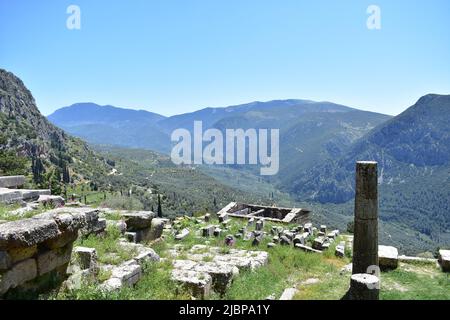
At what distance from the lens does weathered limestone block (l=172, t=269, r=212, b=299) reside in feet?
26.1

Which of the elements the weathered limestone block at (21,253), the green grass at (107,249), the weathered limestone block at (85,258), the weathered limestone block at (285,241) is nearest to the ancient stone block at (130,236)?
Result: the green grass at (107,249)

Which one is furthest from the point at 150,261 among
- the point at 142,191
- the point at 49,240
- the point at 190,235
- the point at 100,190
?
the point at 142,191

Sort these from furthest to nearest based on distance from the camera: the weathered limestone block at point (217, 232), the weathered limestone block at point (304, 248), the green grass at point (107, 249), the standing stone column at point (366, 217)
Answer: the weathered limestone block at point (217, 232) < the weathered limestone block at point (304, 248) < the standing stone column at point (366, 217) < the green grass at point (107, 249)

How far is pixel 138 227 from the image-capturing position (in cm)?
1230

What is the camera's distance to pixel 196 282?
802 cm

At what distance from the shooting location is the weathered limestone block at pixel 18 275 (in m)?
5.45

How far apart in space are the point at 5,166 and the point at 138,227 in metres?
31.5

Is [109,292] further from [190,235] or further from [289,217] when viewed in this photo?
[289,217]

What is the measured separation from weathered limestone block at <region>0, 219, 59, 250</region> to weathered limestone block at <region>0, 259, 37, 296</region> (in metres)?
0.37

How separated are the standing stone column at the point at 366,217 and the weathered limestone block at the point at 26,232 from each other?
8150 mm

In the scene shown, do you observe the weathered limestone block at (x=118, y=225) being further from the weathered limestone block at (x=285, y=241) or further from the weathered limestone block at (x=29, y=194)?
the weathered limestone block at (x=285, y=241)

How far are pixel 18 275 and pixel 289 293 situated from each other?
678cm

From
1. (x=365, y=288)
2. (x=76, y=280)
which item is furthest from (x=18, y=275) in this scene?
(x=365, y=288)
